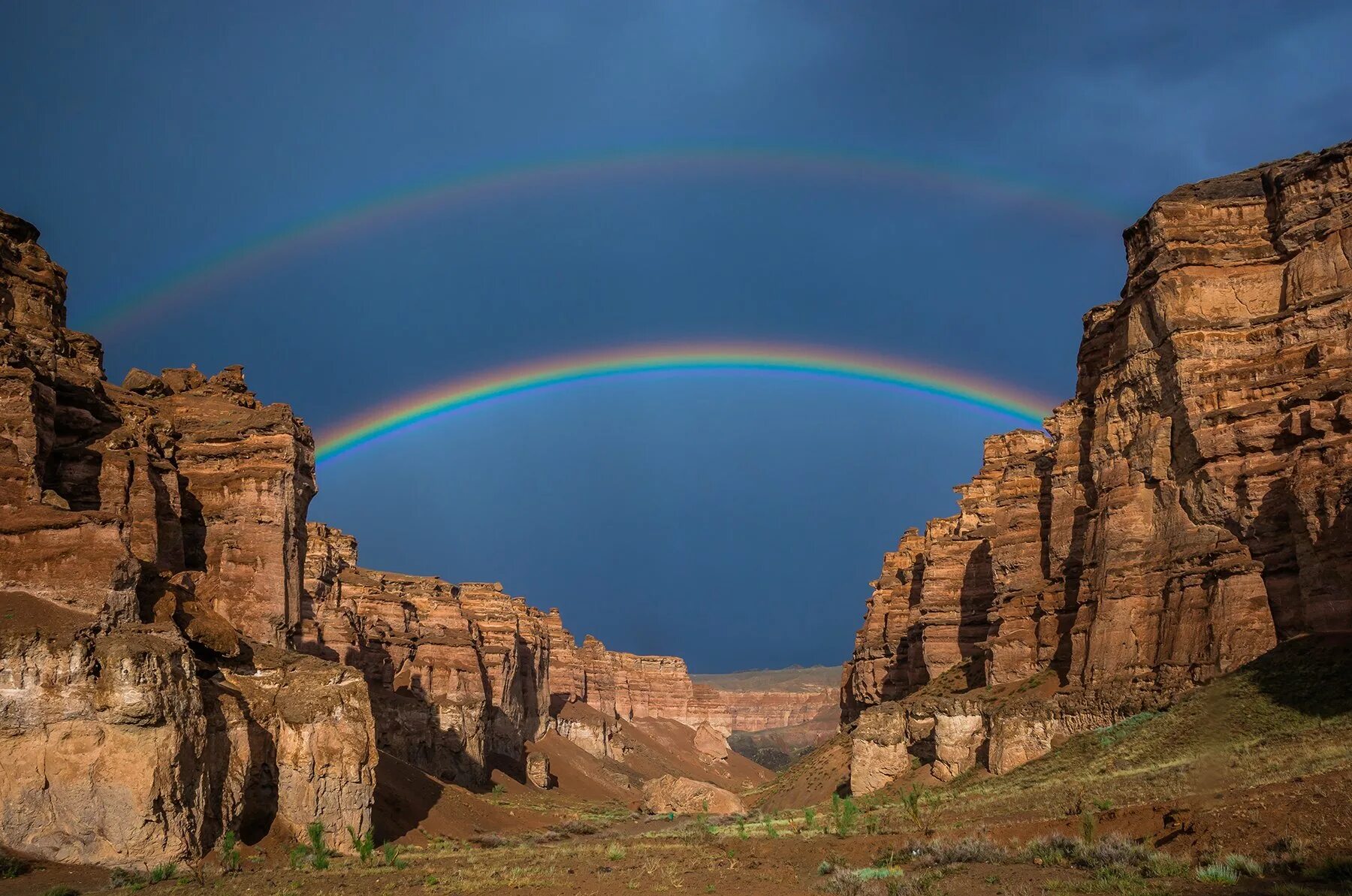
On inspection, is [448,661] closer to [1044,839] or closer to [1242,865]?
[1044,839]

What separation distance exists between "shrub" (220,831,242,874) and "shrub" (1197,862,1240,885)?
919 inches

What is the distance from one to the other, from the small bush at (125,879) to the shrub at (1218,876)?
2247cm

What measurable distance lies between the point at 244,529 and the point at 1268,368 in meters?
40.8

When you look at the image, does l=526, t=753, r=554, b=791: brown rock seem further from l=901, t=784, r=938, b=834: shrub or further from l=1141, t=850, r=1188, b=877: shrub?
l=1141, t=850, r=1188, b=877: shrub

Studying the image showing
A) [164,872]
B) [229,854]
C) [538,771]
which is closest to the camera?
[164,872]

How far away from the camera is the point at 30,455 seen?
30.7 metres

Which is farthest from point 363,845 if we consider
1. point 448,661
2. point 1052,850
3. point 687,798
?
point 448,661

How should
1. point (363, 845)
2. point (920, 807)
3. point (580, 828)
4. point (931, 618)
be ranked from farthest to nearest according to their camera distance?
point (931, 618) < point (580, 828) < point (920, 807) < point (363, 845)

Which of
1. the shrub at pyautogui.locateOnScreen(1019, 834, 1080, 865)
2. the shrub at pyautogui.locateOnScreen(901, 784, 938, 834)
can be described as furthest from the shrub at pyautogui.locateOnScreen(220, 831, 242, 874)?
the shrub at pyautogui.locateOnScreen(1019, 834, 1080, 865)

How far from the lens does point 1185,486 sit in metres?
39.6

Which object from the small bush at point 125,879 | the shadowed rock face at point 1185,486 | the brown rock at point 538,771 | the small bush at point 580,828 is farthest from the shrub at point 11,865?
the brown rock at point 538,771

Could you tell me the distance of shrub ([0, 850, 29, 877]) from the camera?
24375 mm

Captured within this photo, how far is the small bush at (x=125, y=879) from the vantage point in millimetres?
24547

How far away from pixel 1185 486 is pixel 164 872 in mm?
36308
